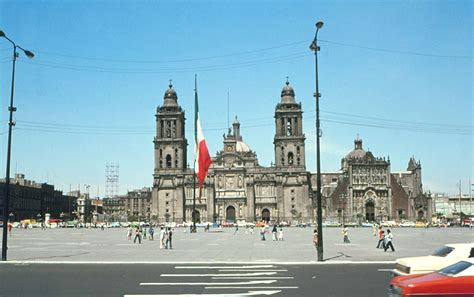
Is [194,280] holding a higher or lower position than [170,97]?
lower

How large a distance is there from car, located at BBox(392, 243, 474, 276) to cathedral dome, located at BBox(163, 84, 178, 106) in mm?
101901

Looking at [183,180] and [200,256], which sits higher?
[183,180]

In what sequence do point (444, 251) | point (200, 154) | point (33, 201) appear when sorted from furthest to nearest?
point (33, 201), point (200, 154), point (444, 251)

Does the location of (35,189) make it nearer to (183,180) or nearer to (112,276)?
(183,180)

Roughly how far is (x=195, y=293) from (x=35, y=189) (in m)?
126

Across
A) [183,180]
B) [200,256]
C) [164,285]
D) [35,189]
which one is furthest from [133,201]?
[164,285]

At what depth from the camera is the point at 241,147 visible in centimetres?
12538

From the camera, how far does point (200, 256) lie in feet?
82.4

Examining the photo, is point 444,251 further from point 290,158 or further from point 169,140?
point 169,140

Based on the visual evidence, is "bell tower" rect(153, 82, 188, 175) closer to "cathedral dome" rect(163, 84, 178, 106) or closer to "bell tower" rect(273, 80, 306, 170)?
"cathedral dome" rect(163, 84, 178, 106)

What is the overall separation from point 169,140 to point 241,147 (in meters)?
22.1

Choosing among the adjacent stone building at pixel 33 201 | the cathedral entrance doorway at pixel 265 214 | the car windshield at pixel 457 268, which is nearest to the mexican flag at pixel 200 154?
the car windshield at pixel 457 268

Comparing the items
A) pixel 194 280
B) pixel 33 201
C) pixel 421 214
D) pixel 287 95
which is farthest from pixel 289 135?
pixel 194 280

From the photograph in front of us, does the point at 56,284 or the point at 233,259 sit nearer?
the point at 56,284
